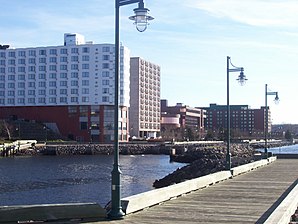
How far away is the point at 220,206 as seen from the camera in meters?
17.3

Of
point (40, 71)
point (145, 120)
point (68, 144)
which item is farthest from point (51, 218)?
point (145, 120)

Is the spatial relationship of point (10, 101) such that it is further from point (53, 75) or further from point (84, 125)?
point (84, 125)

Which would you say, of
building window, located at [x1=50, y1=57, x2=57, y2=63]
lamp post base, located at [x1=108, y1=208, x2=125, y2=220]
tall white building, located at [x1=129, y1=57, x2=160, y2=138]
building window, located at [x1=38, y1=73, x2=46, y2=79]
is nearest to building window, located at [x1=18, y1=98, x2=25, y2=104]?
building window, located at [x1=38, y1=73, x2=46, y2=79]

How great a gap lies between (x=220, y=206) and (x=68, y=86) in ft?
430

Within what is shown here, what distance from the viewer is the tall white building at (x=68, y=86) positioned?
143125 millimetres

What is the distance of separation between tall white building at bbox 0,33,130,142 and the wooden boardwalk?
120 metres

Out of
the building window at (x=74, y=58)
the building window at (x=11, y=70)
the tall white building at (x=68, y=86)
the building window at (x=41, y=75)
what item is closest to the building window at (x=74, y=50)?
the tall white building at (x=68, y=86)

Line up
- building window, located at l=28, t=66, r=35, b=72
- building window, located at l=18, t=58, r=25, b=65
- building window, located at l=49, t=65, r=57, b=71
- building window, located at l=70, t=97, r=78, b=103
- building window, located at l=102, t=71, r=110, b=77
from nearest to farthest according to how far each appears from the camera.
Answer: building window, located at l=102, t=71, r=110, b=77 → building window, located at l=70, t=97, r=78, b=103 → building window, located at l=49, t=65, r=57, b=71 → building window, located at l=28, t=66, r=35, b=72 → building window, located at l=18, t=58, r=25, b=65

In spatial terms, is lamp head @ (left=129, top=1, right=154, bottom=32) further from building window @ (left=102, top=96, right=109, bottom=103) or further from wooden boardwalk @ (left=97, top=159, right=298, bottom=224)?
building window @ (left=102, top=96, right=109, bottom=103)

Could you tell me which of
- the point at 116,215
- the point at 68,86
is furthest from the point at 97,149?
the point at 116,215

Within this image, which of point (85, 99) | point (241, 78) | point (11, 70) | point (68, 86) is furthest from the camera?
point (11, 70)

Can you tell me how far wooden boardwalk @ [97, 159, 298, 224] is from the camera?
14.6 meters

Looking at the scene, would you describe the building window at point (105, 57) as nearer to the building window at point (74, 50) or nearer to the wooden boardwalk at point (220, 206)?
the building window at point (74, 50)

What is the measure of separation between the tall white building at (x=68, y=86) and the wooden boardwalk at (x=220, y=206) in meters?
120
